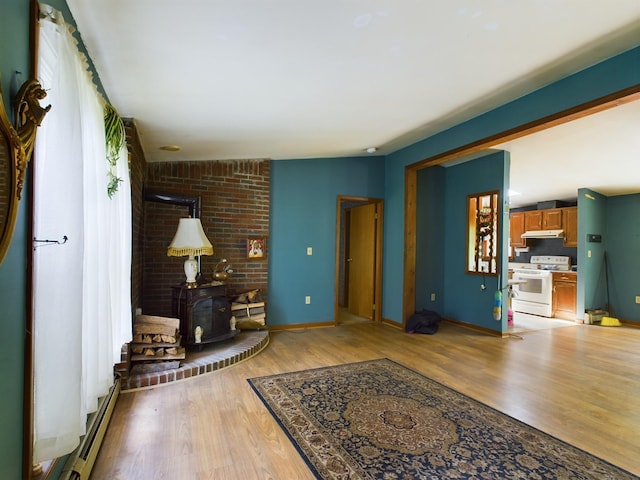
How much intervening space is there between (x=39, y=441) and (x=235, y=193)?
11.6ft

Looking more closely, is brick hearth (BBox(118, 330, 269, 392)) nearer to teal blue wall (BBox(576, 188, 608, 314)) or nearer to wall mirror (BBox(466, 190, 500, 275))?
wall mirror (BBox(466, 190, 500, 275))

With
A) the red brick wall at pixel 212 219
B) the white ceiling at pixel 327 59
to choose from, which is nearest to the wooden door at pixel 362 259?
the red brick wall at pixel 212 219

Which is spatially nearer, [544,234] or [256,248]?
[256,248]

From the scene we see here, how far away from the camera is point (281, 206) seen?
4758 mm

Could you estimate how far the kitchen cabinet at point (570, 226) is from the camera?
239 inches

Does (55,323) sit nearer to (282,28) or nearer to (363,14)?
(282,28)

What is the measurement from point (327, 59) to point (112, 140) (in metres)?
1.45

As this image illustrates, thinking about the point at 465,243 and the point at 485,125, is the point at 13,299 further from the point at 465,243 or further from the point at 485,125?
the point at 465,243

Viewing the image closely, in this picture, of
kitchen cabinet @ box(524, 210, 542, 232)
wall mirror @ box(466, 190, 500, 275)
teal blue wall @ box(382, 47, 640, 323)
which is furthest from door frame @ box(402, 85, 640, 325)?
kitchen cabinet @ box(524, 210, 542, 232)

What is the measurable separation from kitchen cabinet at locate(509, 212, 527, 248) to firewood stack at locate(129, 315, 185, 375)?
22.7 feet

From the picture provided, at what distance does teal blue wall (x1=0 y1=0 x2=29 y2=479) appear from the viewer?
0.97 m

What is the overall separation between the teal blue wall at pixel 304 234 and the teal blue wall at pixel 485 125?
65cm

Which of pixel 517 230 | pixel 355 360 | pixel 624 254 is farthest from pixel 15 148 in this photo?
pixel 517 230

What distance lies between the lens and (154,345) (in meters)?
2.96
